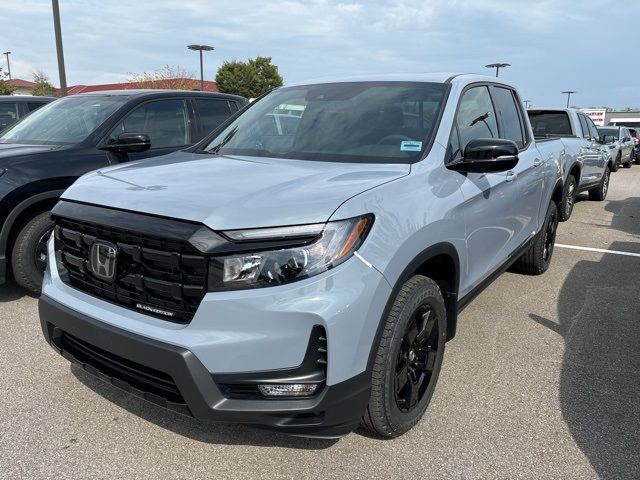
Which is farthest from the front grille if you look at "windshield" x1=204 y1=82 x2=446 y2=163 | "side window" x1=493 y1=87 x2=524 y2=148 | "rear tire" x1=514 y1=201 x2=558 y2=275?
"rear tire" x1=514 y1=201 x2=558 y2=275

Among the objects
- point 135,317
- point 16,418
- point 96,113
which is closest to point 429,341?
point 135,317

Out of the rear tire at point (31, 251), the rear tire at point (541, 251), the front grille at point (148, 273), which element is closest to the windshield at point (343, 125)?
the front grille at point (148, 273)

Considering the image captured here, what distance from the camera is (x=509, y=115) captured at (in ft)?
13.9

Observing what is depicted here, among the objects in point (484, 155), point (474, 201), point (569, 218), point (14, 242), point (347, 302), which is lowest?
point (569, 218)

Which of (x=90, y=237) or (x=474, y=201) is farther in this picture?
(x=474, y=201)

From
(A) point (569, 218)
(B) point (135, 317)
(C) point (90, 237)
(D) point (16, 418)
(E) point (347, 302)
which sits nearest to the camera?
(E) point (347, 302)

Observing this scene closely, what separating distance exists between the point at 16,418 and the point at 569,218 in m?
8.53

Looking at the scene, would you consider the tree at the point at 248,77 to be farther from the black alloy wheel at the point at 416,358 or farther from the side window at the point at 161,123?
the black alloy wheel at the point at 416,358

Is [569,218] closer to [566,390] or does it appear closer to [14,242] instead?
[566,390]

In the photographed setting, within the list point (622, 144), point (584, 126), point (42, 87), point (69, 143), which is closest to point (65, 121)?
point (69, 143)

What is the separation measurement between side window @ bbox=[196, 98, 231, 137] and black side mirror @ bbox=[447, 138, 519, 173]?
11.8ft

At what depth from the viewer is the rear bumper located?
201 cm

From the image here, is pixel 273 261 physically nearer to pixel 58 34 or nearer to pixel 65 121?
pixel 65 121

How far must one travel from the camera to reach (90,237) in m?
2.37
